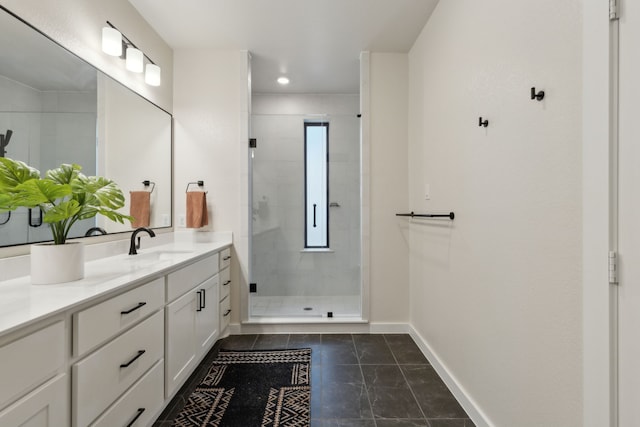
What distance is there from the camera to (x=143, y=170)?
2154mm

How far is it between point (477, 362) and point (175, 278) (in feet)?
5.61

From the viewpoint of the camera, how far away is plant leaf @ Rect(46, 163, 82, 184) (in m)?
1.20

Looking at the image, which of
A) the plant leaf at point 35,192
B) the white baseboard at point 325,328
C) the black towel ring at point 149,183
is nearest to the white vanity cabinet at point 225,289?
the white baseboard at point 325,328

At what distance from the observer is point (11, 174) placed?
1037 mm

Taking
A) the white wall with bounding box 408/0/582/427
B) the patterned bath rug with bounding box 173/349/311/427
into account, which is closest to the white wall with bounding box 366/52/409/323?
the white wall with bounding box 408/0/582/427

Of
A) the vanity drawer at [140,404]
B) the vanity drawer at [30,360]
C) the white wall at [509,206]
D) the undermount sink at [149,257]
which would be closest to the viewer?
the vanity drawer at [30,360]

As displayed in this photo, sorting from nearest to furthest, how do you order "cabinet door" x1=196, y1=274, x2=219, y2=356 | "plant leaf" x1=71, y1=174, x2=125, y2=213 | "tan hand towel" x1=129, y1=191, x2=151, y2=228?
"plant leaf" x1=71, y1=174, x2=125, y2=213, "cabinet door" x1=196, y1=274, x2=219, y2=356, "tan hand towel" x1=129, y1=191, x2=151, y2=228

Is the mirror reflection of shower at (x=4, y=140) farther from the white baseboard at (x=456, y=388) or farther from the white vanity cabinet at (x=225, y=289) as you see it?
the white baseboard at (x=456, y=388)

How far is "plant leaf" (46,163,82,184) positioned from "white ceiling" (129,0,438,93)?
1487mm

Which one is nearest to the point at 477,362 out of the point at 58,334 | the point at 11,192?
the point at 58,334

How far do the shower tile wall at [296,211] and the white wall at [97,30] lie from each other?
0.91 m

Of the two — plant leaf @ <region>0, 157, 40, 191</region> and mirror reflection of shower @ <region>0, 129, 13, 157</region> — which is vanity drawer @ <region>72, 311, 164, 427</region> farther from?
mirror reflection of shower @ <region>0, 129, 13, 157</region>

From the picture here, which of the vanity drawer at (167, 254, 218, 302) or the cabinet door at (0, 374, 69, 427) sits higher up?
the vanity drawer at (167, 254, 218, 302)

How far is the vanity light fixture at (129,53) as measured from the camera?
175 centimetres
